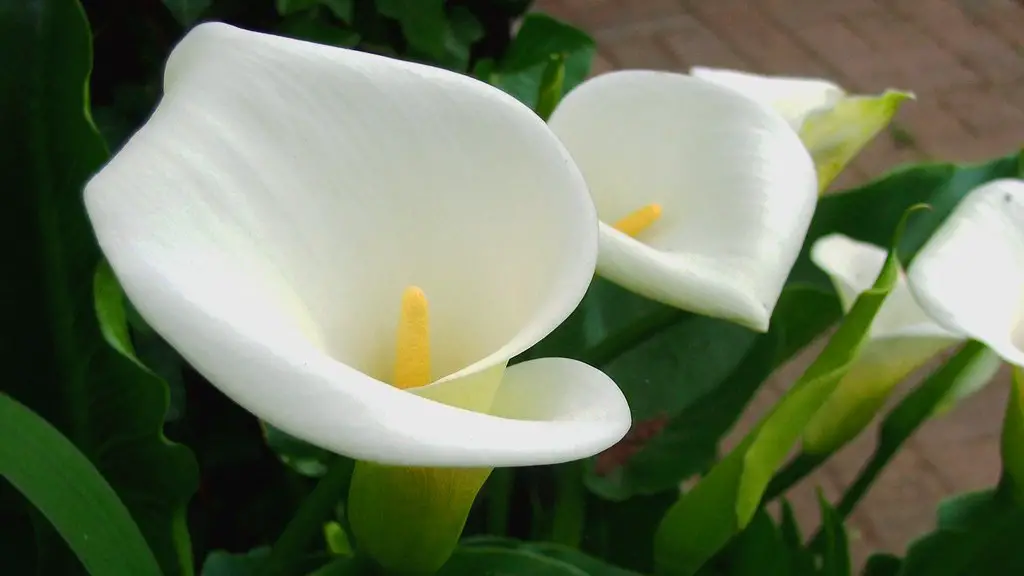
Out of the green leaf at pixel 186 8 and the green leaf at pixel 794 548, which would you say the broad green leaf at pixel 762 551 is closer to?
the green leaf at pixel 794 548

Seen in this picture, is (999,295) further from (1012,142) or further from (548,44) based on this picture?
(1012,142)

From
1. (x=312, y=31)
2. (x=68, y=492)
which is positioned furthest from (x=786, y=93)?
(x=68, y=492)

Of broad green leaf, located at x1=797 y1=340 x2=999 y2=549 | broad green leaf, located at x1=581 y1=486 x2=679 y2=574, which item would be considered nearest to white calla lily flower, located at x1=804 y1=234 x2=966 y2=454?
broad green leaf, located at x1=797 y1=340 x2=999 y2=549

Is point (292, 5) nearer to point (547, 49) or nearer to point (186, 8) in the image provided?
point (186, 8)

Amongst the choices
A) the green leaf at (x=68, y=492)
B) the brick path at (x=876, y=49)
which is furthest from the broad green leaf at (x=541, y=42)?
the brick path at (x=876, y=49)

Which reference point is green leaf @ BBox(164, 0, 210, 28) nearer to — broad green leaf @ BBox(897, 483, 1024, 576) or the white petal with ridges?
the white petal with ridges
